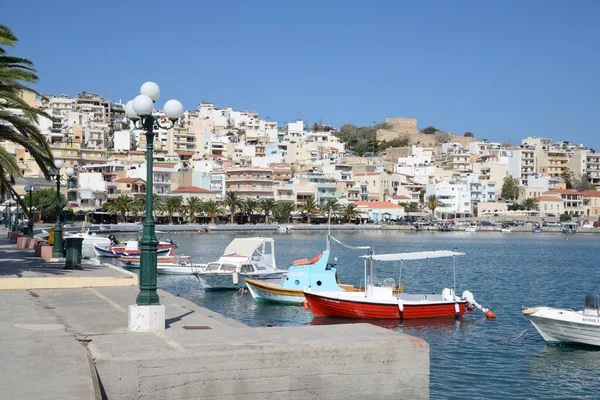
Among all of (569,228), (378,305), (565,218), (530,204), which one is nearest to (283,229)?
(569,228)

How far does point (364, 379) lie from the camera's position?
37.2 ft

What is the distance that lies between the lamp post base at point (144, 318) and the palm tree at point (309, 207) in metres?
109

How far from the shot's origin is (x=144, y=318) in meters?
12.3

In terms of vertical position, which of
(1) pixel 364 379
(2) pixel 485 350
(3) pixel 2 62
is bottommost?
(2) pixel 485 350

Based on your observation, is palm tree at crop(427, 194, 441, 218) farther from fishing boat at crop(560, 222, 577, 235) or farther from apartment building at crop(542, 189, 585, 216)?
apartment building at crop(542, 189, 585, 216)

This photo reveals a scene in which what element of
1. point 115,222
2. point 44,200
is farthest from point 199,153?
point 44,200

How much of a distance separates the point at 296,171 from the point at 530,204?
4601cm

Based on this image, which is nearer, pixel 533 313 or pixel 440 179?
pixel 533 313

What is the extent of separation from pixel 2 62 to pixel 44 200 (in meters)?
76.9

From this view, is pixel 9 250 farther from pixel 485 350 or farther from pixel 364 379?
pixel 364 379

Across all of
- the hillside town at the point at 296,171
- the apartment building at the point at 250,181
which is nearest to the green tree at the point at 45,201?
the hillside town at the point at 296,171

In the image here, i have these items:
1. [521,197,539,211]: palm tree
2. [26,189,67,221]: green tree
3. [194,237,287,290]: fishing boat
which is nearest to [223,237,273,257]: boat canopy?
[194,237,287,290]: fishing boat

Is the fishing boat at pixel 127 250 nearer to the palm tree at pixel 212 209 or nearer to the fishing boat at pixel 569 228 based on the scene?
the palm tree at pixel 212 209

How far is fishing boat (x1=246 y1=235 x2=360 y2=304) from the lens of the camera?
3111cm
